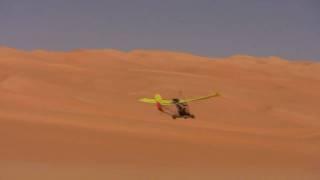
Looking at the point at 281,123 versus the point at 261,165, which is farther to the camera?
the point at 281,123

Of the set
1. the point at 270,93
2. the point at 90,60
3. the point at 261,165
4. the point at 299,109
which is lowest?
the point at 261,165

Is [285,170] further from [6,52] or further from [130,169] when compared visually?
[6,52]

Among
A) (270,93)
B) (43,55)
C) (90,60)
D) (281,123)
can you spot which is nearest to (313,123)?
(281,123)

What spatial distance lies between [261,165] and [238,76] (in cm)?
2623

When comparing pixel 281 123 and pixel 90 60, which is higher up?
pixel 90 60

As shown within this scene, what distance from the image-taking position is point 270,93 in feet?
111

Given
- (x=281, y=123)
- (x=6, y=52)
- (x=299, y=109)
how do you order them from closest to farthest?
1. (x=281, y=123)
2. (x=299, y=109)
3. (x=6, y=52)

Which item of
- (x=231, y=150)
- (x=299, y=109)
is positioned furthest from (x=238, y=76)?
(x=231, y=150)

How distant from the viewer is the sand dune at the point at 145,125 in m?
12.9

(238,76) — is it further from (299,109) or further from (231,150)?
(231,150)

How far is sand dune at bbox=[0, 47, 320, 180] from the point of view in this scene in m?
12.9

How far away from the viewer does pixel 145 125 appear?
798 inches

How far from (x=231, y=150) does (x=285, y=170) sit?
111 inches

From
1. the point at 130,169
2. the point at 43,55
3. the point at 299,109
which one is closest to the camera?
the point at 130,169
